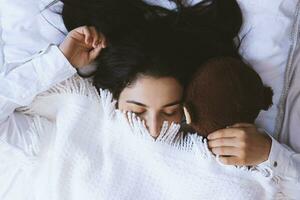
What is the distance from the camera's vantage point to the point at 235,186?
101 centimetres

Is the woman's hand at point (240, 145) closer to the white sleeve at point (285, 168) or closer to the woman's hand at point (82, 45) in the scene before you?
the white sleeve at point (285, 168)

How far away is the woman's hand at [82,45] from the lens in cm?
104

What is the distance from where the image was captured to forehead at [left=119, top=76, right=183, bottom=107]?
100 cm

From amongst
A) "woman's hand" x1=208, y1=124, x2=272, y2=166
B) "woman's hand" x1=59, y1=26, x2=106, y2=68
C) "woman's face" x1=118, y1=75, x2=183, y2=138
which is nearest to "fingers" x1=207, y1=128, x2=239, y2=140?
"woman's hand" x1=208, y1=124, x2=272, y2=166

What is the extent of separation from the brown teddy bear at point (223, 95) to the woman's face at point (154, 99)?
45mm

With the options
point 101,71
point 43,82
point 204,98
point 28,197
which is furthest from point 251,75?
point 28,197

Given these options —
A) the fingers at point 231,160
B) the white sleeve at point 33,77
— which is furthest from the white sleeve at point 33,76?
the fingers at point 231,160

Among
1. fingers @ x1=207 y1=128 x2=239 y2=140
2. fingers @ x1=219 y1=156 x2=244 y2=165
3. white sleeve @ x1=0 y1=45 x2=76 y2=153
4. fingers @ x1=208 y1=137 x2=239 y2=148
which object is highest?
white sleeve @ x1=0 y1=45 x2=76 y2=153

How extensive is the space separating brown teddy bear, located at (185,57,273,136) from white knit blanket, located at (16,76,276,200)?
88 millimetres

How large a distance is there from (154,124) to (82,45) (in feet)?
0.83

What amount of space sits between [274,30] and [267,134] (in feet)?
0.80

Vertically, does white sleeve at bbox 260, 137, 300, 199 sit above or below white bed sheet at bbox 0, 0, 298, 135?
below

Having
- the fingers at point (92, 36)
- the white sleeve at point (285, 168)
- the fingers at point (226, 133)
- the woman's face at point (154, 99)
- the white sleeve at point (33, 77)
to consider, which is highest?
the fingers at point (92, 36)

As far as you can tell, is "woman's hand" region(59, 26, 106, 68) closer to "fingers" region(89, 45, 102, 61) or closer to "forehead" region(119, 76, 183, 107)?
"fingers" region(89, 45, 102, 61)
